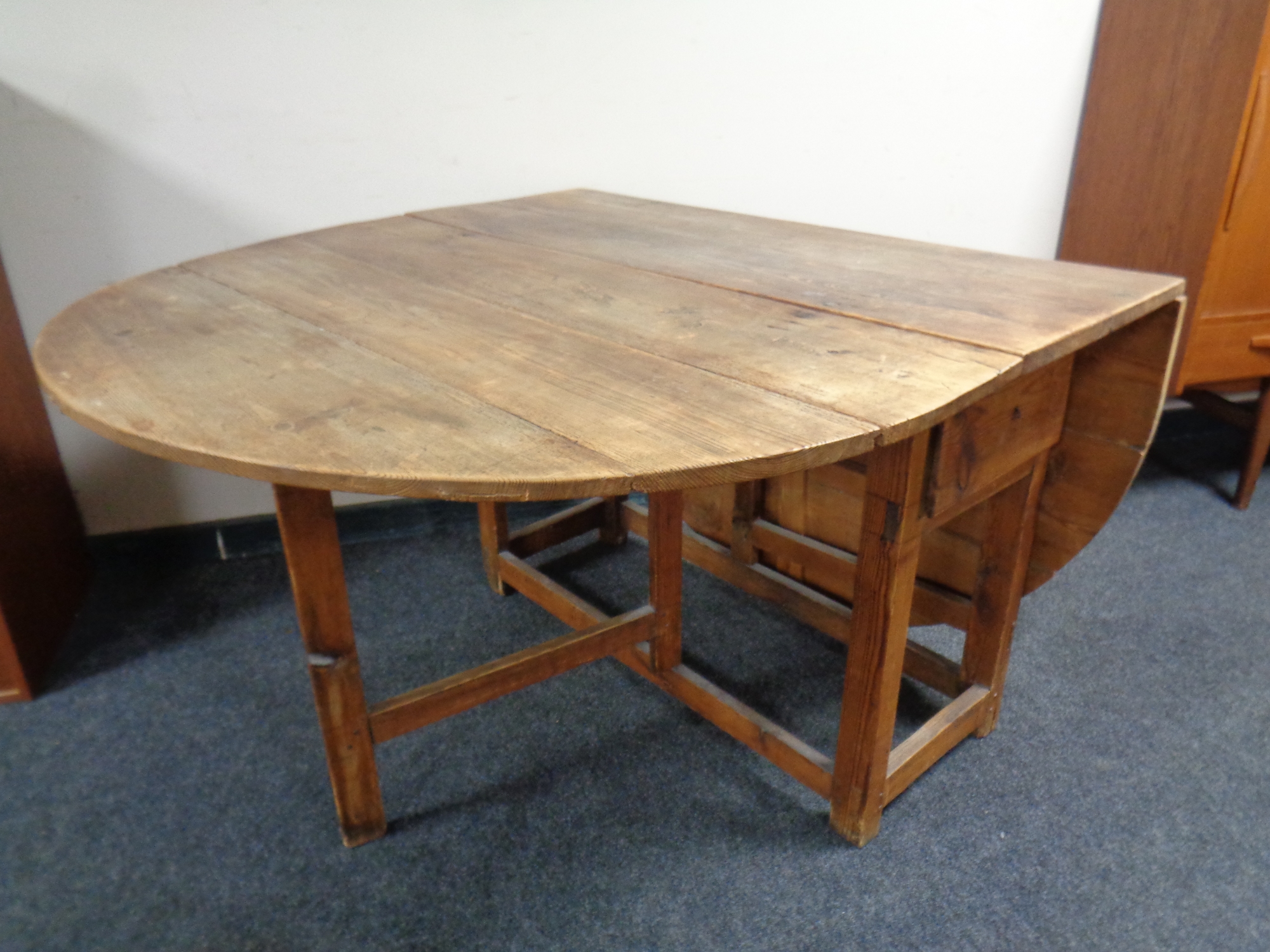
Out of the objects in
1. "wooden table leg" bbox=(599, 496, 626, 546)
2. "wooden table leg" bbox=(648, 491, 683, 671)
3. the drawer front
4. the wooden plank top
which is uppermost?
the wooden plank top

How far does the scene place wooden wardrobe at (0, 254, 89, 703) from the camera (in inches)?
68.2

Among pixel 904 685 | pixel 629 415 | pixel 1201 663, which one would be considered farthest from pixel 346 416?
pixel 1201 663

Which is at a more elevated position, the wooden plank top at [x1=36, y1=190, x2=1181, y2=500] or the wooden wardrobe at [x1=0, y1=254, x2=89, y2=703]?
the wooden plank top at [x1=36, y1=190, x2=1181, y2=500]

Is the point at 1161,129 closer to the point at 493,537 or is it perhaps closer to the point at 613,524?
the point at 613,524

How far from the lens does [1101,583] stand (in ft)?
6.84

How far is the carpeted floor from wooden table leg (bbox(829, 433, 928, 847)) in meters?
0.09

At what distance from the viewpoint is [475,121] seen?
6.93 ft

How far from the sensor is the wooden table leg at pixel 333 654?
1189 mm

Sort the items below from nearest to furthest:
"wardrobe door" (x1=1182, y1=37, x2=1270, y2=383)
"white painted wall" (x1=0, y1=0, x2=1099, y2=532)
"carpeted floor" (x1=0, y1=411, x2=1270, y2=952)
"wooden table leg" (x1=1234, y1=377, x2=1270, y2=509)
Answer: "carpeted floor" (x1=0, y1=411, x2=1270, y2=952) < "white painted wall" (x1=0, y1=0, x2=1099, y2=532) < "wardrobe door" (x1=1182, y1=37, x2=1270, y2=383) < "wooden table leg" (x1=1234, y1=377, x2=1270, y2=509)

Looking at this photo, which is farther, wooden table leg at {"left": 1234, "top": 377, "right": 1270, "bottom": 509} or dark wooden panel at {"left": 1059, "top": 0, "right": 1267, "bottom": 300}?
wooden table leg at {"left": 1234, "top": 377, "right": 1270, "bottom": 509}

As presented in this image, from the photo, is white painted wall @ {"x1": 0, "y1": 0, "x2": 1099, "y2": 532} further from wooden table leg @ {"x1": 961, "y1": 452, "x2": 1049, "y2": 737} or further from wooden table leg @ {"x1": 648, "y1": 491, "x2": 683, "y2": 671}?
wooden table leg @ {"x1": 961, "y1": 452, "x2": 1049, "y2": 737}

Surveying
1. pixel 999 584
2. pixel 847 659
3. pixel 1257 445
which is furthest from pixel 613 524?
pixel 1257 445

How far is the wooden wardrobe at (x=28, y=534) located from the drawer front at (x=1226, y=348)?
2.63 meters

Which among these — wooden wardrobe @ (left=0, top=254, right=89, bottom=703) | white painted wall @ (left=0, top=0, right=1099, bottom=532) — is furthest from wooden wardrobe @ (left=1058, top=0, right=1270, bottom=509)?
wooden wardrobe @ (left=0, top=254, right=89, bottom=703)
